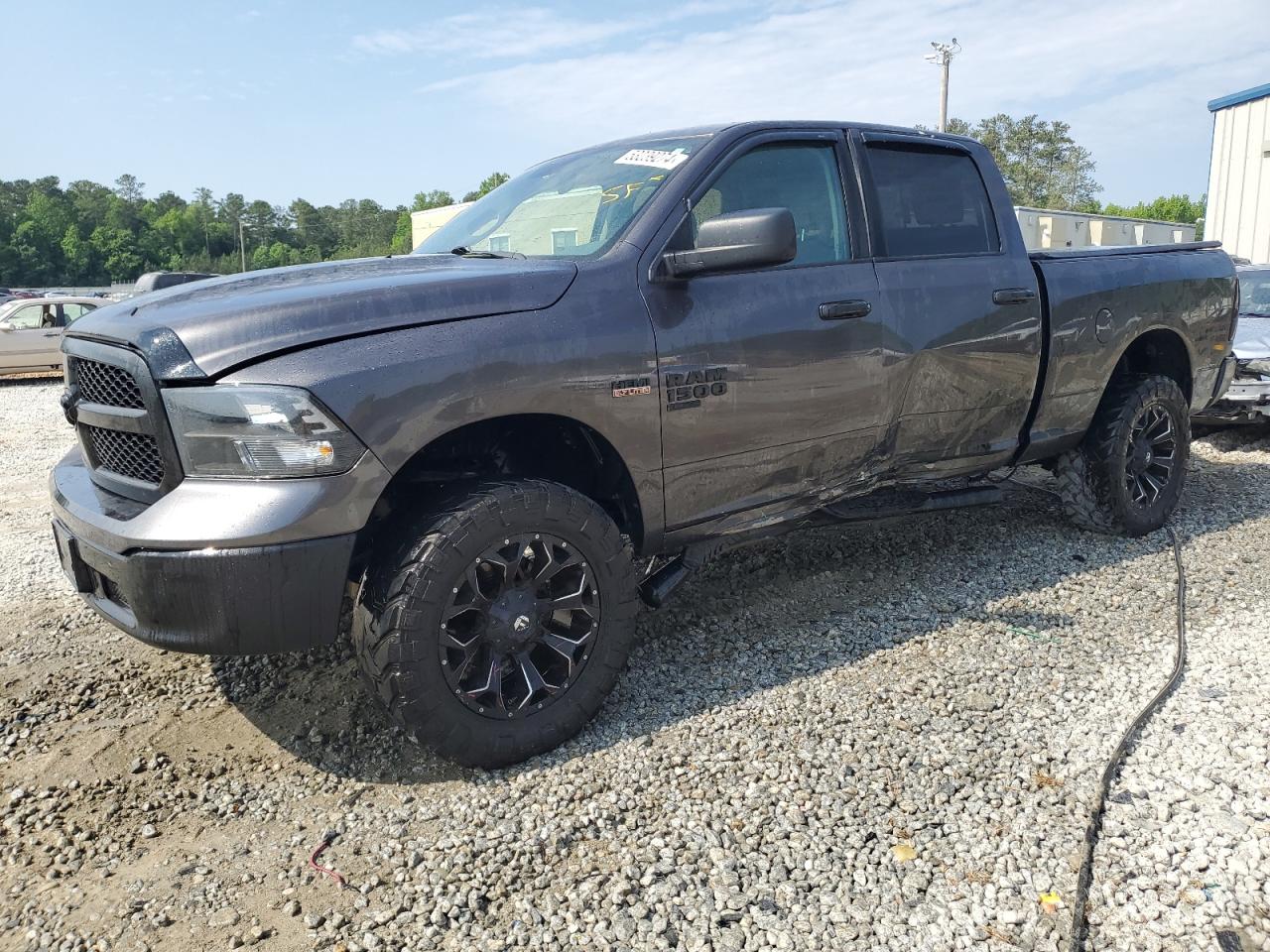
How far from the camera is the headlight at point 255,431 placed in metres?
2.43

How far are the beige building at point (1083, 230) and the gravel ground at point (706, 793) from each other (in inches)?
797

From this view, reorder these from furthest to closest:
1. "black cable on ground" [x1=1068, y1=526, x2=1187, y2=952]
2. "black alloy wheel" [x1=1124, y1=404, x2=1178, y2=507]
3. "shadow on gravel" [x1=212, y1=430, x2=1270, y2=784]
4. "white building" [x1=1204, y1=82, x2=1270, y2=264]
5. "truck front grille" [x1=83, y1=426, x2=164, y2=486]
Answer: "white building" [x1=1204, y1=82, x2=1270, y2=264] → "black alloy wheel" [x1=1124, y1=404, x2=1178, y2=507] → "shadow on gravel" [x1=212, y1=430, x2=1270, y2=784] → "truck front grille" [x1=83, y1=426, x2=164, y2=486] → "black cable on ground" [x1=1068, y1=526, x2=1187, y2=952]

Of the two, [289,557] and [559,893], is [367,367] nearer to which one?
[289,557]

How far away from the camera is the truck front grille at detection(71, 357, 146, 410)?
2.66 m

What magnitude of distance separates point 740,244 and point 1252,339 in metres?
7.27

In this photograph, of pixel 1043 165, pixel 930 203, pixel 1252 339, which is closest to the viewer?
pixel 930 203

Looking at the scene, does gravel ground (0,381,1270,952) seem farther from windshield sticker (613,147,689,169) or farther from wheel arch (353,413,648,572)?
windshield sticker (613,147,689,169)

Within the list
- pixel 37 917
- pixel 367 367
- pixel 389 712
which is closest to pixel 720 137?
pixel 367 367

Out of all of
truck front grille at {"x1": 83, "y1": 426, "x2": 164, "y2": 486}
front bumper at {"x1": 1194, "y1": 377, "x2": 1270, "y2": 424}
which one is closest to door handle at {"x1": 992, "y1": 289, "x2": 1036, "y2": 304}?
truck front grille at {"x1": 83, "y1": 426, "x2": 164, "y2": 486}

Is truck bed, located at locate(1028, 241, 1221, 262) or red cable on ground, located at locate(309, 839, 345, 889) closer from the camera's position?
red cable on ground, located at locate(309, 839, 345, 889)

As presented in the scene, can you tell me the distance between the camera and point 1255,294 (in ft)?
30.3

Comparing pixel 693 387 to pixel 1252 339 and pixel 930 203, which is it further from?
pixel 1252 339

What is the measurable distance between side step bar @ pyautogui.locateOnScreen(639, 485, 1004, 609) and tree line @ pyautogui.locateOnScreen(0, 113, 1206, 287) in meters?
50.0

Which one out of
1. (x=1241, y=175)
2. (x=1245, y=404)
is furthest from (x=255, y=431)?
(x=1241, y=175)
